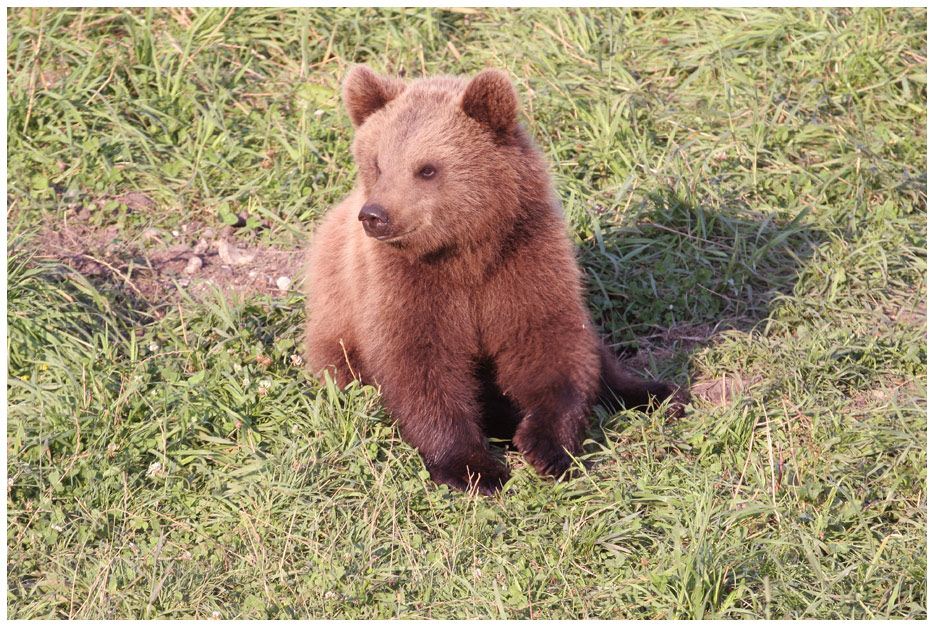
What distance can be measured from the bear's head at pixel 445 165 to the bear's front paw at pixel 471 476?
978 millimetres

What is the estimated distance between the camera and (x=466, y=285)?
4.69 metres

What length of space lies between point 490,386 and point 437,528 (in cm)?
94

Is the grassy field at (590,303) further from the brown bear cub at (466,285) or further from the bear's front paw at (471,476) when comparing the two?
the brown bear cub at (466,285)

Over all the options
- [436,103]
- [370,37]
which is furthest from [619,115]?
[436,103]

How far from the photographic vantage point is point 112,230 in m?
6.43

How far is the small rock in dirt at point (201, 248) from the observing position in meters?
6.29

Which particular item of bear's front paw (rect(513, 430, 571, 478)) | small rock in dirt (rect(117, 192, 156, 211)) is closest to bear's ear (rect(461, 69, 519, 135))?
bear's front paw (rect(513, 430, 571, 478))

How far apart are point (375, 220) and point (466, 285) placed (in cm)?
59

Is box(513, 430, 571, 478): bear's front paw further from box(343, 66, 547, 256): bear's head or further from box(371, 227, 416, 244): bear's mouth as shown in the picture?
box(371, 227, 416, 244): bear's mouth

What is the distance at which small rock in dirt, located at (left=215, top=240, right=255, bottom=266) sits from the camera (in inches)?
245

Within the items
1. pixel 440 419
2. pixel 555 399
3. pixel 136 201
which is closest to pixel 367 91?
pixel 440 419

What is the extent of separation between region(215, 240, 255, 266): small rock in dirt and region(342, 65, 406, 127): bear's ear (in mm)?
1712

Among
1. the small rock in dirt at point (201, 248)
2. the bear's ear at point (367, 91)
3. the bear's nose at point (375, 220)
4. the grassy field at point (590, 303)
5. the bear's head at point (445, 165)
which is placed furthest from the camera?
the small rock in dirt at point (201, 248)

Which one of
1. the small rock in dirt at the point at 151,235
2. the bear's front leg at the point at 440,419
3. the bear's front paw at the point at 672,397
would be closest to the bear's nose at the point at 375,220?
the bear's front leg at the point at 440,419
